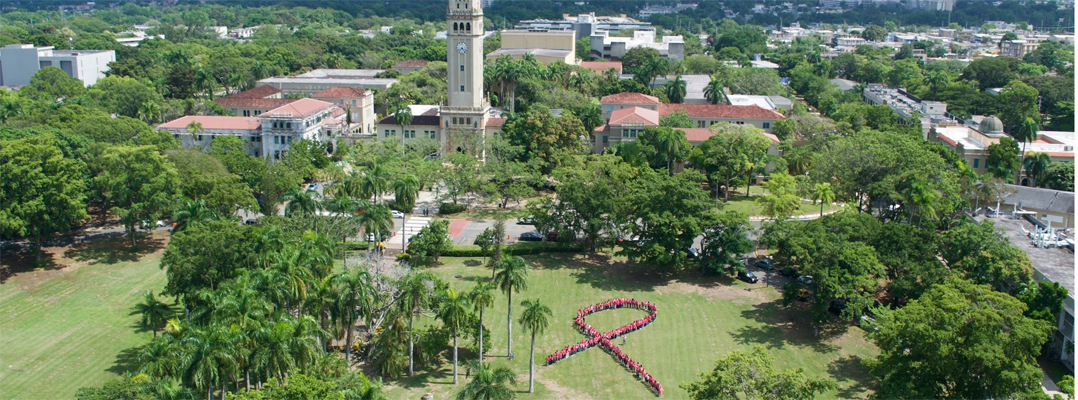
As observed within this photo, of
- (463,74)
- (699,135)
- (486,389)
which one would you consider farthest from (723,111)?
(486,389)

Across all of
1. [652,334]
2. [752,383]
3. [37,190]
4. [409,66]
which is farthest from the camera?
[409,66]

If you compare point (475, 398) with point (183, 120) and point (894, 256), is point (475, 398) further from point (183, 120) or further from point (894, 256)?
point (183, 120)

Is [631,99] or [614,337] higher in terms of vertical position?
[631,99]

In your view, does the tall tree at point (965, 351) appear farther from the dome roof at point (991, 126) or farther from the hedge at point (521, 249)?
the dome roof at point (991, 126)

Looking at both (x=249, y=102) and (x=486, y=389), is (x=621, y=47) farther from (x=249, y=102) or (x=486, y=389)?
(x=486, y=389)

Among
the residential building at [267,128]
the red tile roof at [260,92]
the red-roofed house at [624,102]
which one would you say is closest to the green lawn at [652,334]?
the residential building at [267,128]

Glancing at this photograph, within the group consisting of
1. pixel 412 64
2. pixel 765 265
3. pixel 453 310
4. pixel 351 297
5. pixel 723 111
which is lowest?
pixel 765 265

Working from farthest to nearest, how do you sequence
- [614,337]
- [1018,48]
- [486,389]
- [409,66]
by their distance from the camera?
[1018,48] < [409,66] < [614,337] < [486,389]

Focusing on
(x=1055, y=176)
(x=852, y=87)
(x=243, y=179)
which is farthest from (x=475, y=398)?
(x=852, y=87)
